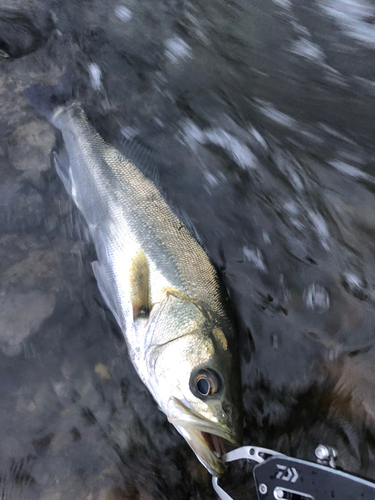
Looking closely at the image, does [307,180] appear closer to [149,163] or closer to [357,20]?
[149,163]

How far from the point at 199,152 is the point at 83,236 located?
124 cm

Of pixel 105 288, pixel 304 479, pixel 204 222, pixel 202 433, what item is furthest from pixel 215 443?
pixel 204 222

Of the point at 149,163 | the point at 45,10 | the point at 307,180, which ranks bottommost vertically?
the point at 149,163

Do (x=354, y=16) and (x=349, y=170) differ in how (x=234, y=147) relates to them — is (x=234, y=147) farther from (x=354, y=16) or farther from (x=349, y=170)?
Result: (x=354, y=16)

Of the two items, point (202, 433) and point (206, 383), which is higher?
point (206, 383)

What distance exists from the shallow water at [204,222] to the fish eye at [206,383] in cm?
59

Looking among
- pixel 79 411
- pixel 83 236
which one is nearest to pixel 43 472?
pixel 79 411

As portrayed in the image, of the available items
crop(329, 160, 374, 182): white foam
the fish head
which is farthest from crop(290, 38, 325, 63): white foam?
the fish head

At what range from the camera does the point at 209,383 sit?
6.55 feet

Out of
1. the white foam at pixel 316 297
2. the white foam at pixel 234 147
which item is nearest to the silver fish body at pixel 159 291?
the white foam at pixel 316 297

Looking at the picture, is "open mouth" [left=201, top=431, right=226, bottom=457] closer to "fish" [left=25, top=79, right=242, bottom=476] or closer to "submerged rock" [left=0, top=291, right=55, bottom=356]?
"fish" [left=25, top=79, right=242, bottom=476]

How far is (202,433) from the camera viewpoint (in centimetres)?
199

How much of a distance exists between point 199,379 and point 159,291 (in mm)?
617

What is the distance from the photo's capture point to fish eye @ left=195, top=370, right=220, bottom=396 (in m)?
1.98
